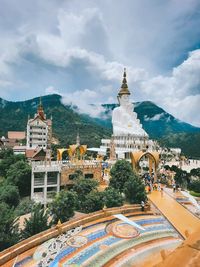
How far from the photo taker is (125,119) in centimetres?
4694

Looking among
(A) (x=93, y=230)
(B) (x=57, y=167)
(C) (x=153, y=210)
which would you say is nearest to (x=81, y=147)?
(B) (x=57, y=167)

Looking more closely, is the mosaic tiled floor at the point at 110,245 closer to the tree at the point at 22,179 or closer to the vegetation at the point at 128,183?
the vegetation at the point at 128,183

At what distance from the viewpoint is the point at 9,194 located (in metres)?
23.1

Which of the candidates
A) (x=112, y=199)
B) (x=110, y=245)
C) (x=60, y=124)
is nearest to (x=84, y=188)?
(x=112, y=199)

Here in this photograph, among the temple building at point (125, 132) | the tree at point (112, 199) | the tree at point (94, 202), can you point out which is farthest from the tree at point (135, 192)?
the temple building at point (125, 132)

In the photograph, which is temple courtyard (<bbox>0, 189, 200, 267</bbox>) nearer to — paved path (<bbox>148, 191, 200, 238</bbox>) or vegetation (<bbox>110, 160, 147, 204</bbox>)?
paved path (<bbox>148, 191, 200, 238</bbox>)

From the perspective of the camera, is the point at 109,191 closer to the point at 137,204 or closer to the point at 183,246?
the point at 137,204

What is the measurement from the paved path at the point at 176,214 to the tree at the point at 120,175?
2.63 metres

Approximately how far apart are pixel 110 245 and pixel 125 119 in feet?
119

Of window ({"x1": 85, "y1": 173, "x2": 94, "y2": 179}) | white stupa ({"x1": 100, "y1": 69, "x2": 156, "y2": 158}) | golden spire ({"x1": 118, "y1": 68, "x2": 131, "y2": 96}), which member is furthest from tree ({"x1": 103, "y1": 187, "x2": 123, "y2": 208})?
golden spire ({"x1": 118, "y1": 68, "x2": 131, "y2": 96})

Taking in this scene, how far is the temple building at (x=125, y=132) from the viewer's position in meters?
42.7

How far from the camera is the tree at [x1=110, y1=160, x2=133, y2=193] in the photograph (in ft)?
73.9

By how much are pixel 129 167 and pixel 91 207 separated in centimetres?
674

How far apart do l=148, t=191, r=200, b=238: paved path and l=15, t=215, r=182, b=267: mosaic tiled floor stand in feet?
1.95
